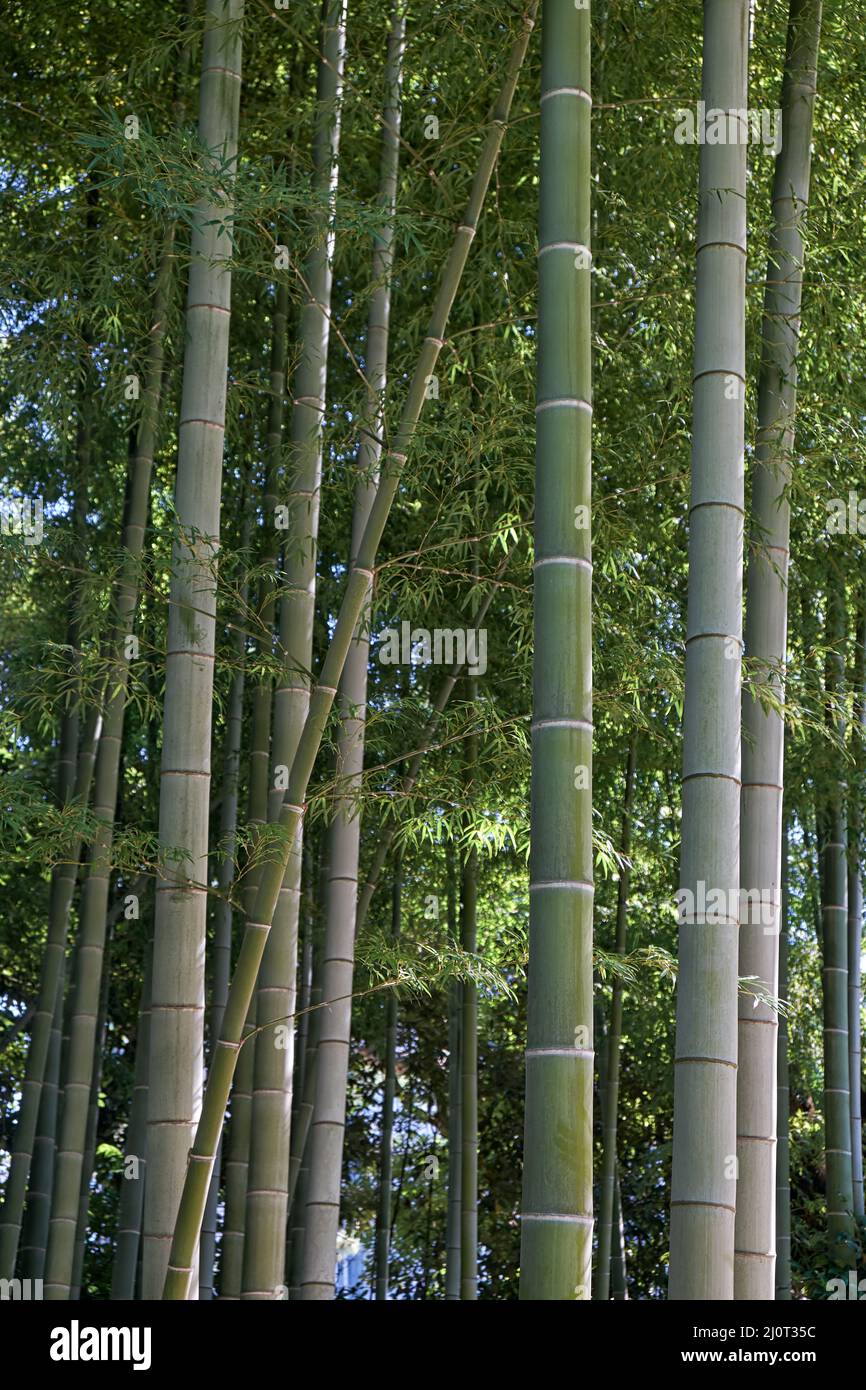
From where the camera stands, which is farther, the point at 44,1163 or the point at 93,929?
the point at 44,1163

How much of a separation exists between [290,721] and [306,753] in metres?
0.77

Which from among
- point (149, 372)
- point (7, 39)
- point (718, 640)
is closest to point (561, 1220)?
point (718, 640)

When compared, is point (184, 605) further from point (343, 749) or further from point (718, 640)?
point (718, 640)

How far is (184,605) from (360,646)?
0.94 meters

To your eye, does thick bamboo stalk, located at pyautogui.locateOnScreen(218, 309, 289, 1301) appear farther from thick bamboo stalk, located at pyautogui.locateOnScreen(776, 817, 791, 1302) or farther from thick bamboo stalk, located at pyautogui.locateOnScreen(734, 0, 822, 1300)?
thick bamboo stalk, located at pyautogui.locateOnScreen(776, 817, 791, 1302)

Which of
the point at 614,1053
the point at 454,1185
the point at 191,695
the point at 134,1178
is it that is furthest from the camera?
the point at 454,1185

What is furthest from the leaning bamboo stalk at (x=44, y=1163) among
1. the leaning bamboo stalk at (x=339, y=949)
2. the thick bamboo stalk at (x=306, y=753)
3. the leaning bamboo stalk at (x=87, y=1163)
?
the thick bamboo stalk at (x=306, y=753)

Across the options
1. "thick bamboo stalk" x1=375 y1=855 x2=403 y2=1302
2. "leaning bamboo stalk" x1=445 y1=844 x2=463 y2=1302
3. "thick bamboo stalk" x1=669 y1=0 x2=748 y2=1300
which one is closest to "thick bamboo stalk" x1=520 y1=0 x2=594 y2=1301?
"thick bamboo stalk" x1=669 y1=0 x2=748 y2=1300

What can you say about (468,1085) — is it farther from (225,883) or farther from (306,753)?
(306,753)

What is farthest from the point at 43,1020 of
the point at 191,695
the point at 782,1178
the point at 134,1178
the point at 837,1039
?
the point at 837,1039

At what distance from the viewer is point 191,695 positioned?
11.7ft

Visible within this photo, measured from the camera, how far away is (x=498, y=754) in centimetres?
415

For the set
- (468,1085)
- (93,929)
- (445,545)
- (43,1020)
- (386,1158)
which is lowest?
(386,1158)

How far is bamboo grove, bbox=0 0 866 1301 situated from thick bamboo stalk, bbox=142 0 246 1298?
1cm
